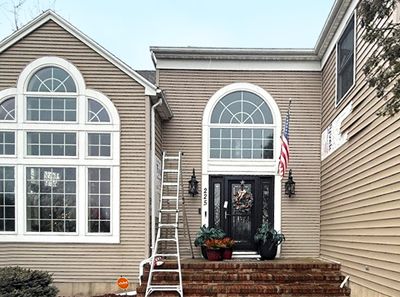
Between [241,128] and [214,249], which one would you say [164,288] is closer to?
[214,249]

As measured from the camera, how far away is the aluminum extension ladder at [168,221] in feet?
24.0

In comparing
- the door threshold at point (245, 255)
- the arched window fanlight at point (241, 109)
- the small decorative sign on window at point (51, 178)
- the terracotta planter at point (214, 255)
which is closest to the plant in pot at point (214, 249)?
the terracotta planter at point (214, 255)

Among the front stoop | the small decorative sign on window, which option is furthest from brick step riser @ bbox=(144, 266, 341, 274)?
the small decorative sign on window

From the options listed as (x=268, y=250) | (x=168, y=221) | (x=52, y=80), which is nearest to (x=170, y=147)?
(x=168, y=221)

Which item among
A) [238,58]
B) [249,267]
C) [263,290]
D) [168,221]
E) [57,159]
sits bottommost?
[263,290]

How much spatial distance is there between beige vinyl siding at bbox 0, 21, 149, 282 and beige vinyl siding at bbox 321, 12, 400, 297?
11.9 feet

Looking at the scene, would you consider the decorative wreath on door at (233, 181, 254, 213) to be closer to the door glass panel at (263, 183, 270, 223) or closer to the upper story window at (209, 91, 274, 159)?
the door glass panel at (263, 183, 270, 223)

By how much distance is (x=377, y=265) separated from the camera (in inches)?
231

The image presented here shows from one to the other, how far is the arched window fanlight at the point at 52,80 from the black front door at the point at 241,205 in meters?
3.75

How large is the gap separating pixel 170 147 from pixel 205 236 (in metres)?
2.15

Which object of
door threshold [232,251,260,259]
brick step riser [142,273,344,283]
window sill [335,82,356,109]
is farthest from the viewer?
door threshold [232,251,260,259]

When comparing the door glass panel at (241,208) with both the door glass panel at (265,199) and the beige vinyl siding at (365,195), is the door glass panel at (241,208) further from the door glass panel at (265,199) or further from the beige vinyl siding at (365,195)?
the beige vinyl siding at (365,195)

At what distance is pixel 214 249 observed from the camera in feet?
27.3

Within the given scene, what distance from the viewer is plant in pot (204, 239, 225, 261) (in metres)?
8.32
